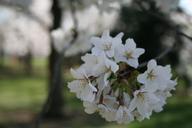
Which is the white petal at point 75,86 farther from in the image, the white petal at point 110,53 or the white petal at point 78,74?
the white petal at point 110,53

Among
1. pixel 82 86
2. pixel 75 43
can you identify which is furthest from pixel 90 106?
pixel 75 43

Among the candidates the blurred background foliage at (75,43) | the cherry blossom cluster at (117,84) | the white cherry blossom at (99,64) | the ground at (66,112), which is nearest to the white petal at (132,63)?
the cherry blossom cluster at (117,84)

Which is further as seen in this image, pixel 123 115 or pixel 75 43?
pixel 75 43

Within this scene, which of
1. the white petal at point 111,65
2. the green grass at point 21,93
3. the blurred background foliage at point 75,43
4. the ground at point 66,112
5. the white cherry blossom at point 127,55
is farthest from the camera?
the green grass at point 21,93

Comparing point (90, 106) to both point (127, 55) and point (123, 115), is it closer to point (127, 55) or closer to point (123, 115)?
point (123, 115)

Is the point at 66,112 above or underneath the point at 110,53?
above

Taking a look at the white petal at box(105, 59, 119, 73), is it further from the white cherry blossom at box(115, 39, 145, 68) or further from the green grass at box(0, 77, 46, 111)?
the green grass at box(0, 77, 46, 111)

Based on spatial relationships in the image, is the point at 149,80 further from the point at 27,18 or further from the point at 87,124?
the point at 27,18
